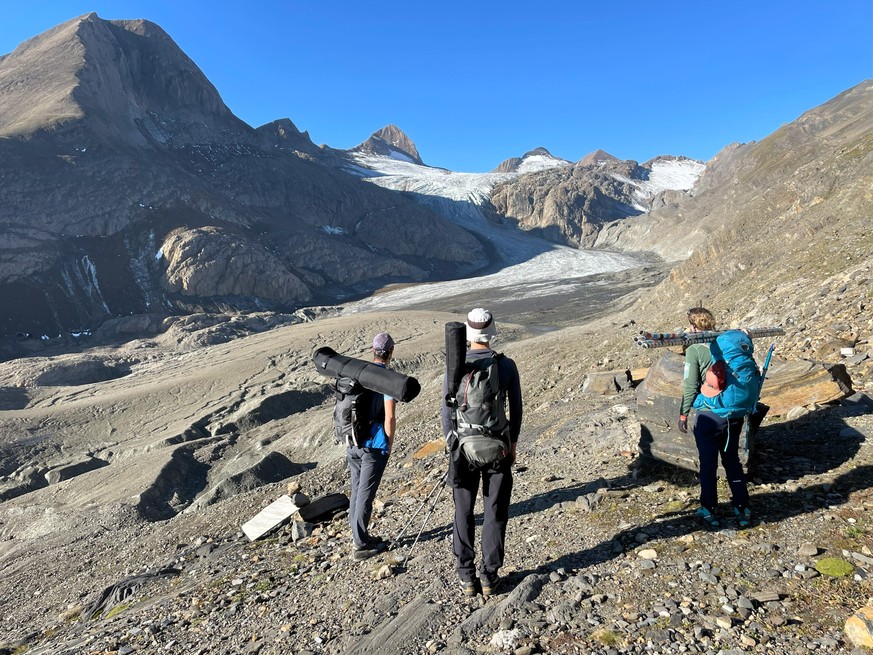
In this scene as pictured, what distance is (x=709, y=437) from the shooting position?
3879 millimetres

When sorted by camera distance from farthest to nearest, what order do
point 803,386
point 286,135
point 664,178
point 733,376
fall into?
1. point 664,178
2. point 286,135
3. point 803,386
4. point 733,376

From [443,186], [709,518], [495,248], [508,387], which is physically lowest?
[709,518]

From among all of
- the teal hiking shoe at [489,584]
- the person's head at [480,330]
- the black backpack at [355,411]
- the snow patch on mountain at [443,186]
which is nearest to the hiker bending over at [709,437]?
the person's head at [480,330]

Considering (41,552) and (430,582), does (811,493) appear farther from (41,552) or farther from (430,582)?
(41,552)

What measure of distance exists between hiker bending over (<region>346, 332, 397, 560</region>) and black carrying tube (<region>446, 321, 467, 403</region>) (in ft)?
3.69

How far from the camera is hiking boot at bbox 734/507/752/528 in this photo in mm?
3825

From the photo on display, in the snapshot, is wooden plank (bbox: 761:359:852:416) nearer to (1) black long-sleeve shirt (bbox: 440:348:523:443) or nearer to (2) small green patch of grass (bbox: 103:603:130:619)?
(1) black long-sleeve shirt (bbox: 440:348:523:443)

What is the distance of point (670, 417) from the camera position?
4875mm

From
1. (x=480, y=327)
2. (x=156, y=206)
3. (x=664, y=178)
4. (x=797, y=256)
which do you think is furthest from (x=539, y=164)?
(x=480, y=327)

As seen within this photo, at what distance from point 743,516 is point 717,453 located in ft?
1.59

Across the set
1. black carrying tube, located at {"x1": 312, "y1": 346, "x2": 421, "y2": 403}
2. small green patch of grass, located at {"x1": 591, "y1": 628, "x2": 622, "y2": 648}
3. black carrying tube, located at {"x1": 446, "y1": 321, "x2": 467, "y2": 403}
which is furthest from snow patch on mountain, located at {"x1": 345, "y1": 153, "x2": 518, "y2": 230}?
small green patch of grass, located at {"x1": 591, "y1": 628, "x2": 622, "y2": 648}

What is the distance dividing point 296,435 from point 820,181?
16.3 meters

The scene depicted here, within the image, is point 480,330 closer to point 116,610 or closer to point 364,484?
point 364,484

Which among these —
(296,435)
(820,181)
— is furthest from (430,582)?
(820,181)
